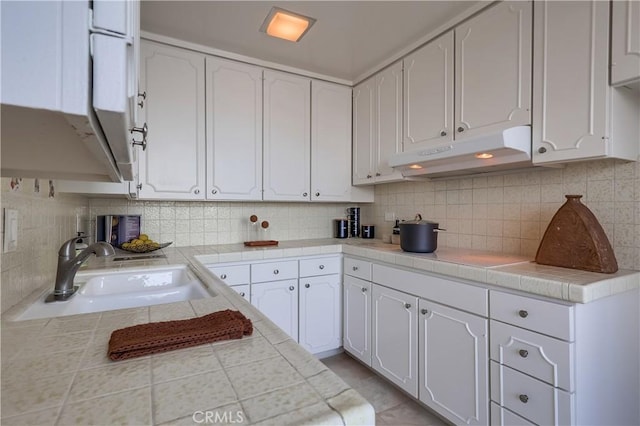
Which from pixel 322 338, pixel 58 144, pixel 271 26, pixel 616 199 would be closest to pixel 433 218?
pixel 616 199

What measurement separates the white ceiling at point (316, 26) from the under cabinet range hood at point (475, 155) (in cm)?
80

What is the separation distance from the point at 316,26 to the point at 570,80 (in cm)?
140

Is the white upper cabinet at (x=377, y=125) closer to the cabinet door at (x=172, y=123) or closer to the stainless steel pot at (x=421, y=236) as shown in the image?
the stainless steel pot at (x=421, y=236)

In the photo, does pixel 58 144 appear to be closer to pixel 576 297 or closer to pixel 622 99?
pixel 576 297

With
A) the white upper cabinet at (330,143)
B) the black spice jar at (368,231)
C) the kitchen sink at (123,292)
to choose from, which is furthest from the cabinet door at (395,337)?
the kitchen sink at (123,292)

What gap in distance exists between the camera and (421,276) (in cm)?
179

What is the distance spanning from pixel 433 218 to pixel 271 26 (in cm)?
174

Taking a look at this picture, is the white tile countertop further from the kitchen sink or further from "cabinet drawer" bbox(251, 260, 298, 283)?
"cabinet drawer" bbox(251, 260, 298, 283)

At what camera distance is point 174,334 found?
24.8 inches

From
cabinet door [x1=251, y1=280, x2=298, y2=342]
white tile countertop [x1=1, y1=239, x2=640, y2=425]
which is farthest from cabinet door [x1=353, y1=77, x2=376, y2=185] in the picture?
white tile countertop [x1=1, y1=239, x2=640, y2=425]

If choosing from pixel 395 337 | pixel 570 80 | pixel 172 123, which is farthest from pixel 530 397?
pixel 172 123

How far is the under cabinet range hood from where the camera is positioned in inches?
60.0

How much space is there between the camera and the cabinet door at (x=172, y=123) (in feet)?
6.85

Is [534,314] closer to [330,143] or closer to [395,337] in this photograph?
[395,337]
